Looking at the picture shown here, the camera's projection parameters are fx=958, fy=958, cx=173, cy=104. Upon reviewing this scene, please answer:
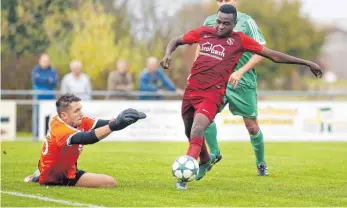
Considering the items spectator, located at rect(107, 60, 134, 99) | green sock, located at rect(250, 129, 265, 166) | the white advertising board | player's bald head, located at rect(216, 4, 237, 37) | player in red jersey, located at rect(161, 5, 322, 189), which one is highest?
player's bald head, located at rect(216, 4, 237, 37)

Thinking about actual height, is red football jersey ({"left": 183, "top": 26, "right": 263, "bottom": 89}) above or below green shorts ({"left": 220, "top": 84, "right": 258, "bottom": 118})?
above

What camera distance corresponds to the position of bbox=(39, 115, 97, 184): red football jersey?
11.5m

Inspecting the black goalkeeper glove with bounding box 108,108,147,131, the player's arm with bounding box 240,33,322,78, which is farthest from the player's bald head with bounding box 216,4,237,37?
the black goalkeeper glove with bounding box 108,108,147,131

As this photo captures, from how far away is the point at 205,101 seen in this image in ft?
39.2

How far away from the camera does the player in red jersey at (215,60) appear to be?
1200cm

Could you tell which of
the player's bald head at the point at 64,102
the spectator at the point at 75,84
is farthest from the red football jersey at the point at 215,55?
the spectator at the point at 75,84

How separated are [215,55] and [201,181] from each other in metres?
1.92

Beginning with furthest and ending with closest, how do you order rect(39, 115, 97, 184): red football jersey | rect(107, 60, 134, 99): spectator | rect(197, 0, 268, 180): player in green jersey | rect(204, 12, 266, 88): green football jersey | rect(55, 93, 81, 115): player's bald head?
rect(107, 60, 134, 99): spectator < rect(197, 0, 268, 180): player in green jersey < rect(204, 12, 266, 88): green football jersey < rect(55, 93, 81, 115): player's bald head < rect(39, 115, 97, 184): red football jersey

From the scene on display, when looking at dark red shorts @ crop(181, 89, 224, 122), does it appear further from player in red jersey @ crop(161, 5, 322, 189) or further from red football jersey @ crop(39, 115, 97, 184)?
red football jersey @ crop(39, 115, 97, 184)

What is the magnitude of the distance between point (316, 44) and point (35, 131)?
204 feet

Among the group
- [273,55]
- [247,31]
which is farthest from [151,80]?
[273,55]

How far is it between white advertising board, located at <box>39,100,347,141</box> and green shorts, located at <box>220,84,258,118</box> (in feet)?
34.5

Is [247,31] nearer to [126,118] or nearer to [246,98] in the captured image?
[246,98]

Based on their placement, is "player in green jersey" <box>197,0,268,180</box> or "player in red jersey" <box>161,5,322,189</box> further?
"player in green jersey" <box>197,0,268,180</box>
